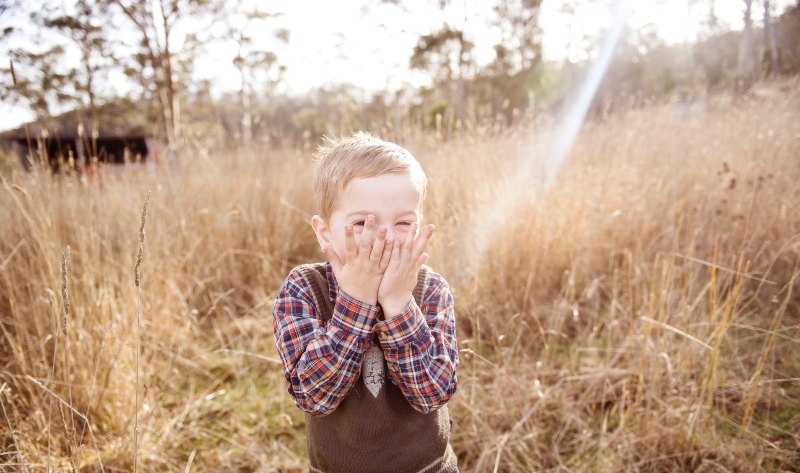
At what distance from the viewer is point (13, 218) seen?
2.32m

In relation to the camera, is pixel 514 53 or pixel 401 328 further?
pixel 514 53

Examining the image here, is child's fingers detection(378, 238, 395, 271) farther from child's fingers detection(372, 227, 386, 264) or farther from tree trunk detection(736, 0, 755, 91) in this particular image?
tree trunk detection(736, 0, 755, 91)

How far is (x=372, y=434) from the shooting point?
93cm

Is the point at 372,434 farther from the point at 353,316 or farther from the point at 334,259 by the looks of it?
the point at 334,259

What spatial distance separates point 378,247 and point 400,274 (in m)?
0.07

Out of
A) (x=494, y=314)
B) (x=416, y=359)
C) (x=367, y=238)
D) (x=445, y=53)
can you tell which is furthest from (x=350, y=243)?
(x=445, y=53)

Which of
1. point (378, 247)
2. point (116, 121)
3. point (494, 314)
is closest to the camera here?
point (378, 247)

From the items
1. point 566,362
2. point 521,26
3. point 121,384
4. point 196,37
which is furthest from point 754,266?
point 521,26

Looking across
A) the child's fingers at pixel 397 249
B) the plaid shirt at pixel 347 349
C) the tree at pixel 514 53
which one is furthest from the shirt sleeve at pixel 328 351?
the tree at pixel 514 53

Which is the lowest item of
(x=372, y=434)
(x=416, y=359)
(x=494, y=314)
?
(x=494, y=314)

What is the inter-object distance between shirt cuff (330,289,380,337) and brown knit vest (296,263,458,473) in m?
0.12

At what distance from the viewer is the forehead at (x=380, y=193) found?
91cm

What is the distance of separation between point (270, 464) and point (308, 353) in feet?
A: 3.11

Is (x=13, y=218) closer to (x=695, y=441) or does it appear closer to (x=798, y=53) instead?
(x=695, y=441)
